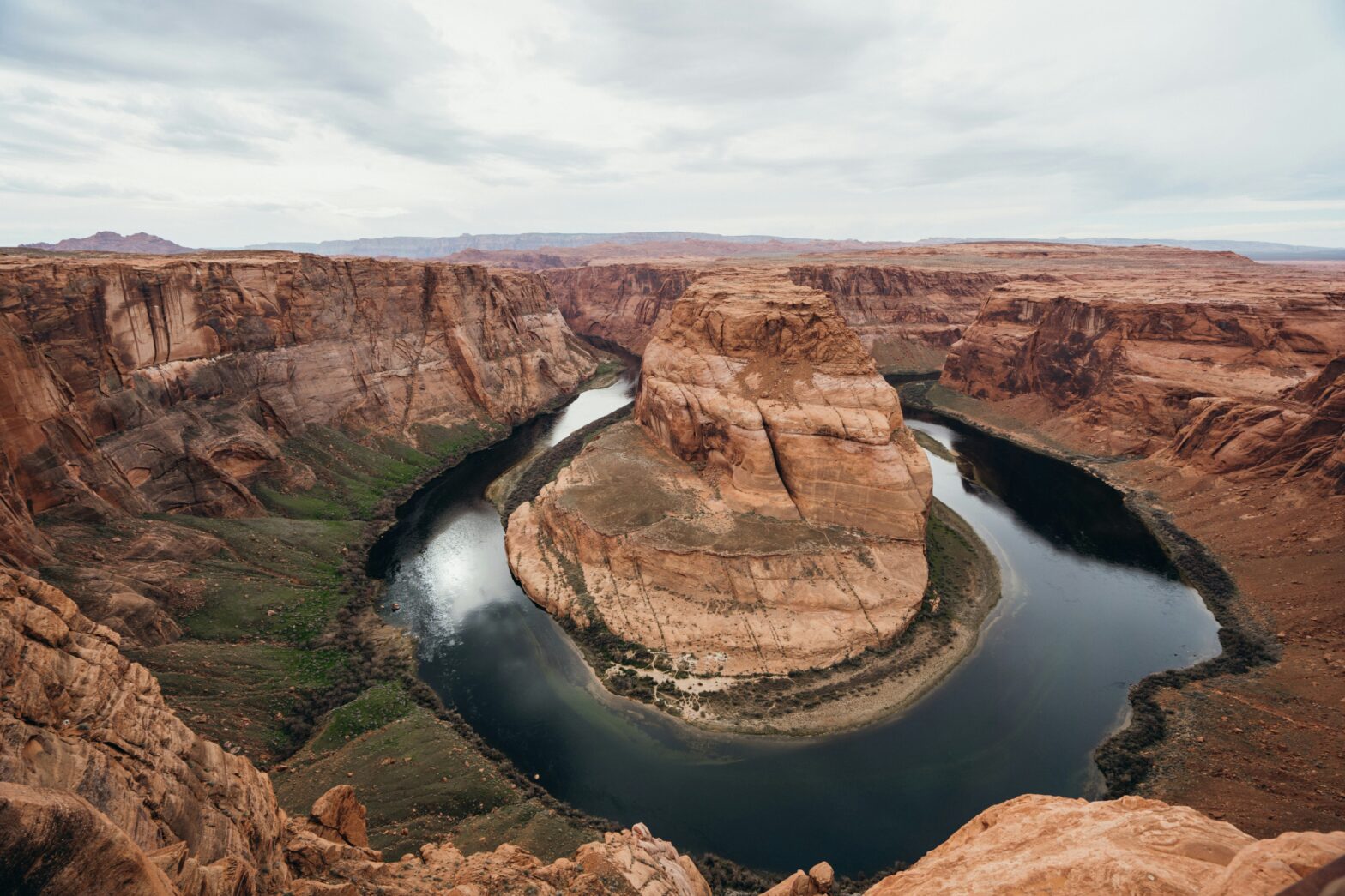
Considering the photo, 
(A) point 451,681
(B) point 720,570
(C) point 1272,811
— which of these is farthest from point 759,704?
(C) point 1272,811

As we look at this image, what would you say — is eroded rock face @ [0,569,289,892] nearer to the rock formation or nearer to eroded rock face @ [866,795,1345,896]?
eroded rock face @ [866,795,1345,896]

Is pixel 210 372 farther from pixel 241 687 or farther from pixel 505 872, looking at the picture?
pixel 505 872

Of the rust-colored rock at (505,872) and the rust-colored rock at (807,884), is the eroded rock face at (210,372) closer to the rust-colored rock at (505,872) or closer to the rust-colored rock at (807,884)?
the rust-colored rock at (505,872)

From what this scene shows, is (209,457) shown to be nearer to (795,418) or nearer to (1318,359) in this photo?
(795,418)

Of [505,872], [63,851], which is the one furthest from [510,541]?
[63,851]

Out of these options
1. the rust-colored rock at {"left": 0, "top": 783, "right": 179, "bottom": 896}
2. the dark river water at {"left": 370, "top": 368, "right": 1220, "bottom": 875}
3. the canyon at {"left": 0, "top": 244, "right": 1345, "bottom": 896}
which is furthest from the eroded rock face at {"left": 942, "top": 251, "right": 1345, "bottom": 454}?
the rust-colored rock at {"left": 0, "top": 783, "right": 179, "bottom": 896}
